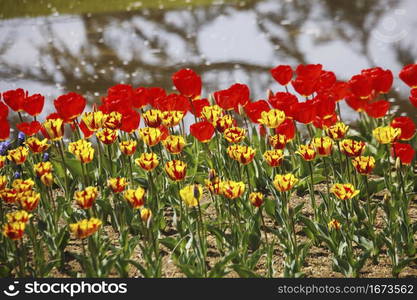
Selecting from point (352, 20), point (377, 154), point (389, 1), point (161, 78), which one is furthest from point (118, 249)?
point (389, 1)

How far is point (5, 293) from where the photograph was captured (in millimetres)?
2473

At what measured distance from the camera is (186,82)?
3168 millimetres

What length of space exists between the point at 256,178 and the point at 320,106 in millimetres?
606

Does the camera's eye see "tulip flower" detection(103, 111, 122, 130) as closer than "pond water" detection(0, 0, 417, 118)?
Yes

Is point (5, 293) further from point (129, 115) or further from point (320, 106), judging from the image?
point (320, 106)

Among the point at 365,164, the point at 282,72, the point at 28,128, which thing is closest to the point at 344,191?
the point at 365,164

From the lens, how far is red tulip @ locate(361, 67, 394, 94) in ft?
10.5

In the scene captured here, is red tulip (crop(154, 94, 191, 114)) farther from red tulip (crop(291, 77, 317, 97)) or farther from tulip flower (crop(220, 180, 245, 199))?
tulip flower (crop(220, 180, 245, 199))

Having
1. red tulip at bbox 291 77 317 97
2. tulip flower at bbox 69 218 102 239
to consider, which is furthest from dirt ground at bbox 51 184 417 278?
red tulip at bbox 291 77 317 97

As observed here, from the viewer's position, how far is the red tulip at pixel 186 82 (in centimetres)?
317

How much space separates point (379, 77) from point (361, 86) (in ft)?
0.40

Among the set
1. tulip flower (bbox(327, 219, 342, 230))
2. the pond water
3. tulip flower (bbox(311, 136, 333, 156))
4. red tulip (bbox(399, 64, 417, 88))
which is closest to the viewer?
tulip flower (bbox(327, 219, 342, 230))

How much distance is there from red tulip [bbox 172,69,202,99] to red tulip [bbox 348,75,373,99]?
0.67 m

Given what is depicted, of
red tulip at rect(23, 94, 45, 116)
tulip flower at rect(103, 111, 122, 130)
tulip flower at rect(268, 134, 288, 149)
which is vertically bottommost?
tulip flower at rect(268, 134, 288, 149)
